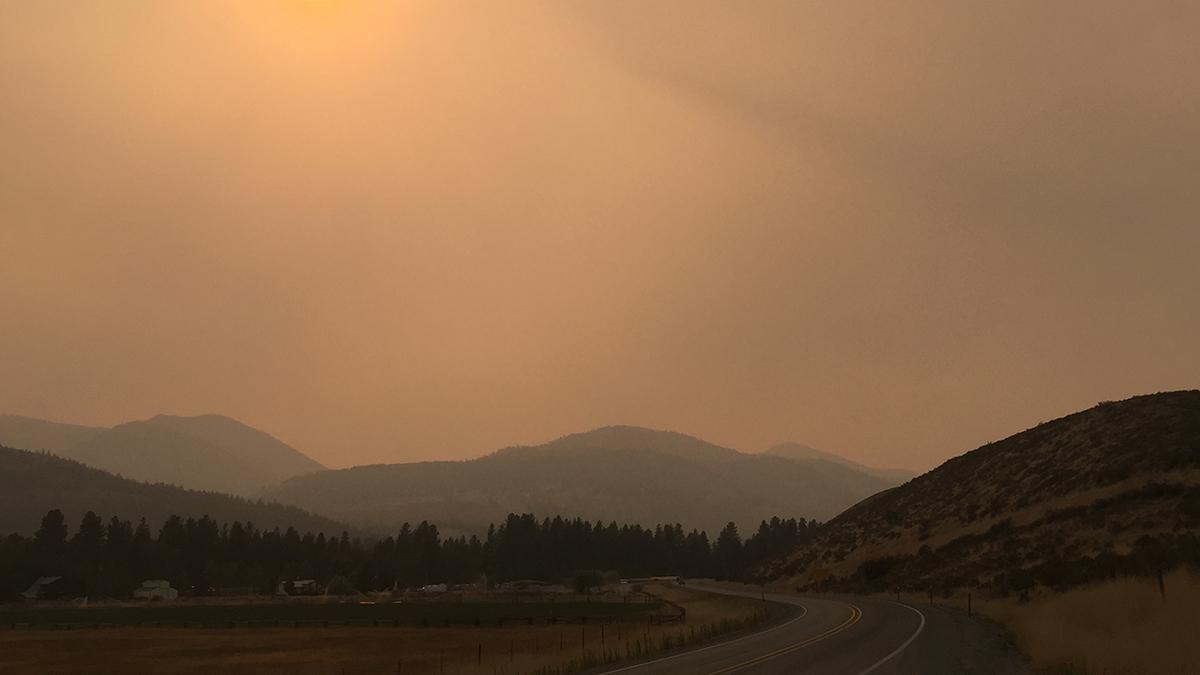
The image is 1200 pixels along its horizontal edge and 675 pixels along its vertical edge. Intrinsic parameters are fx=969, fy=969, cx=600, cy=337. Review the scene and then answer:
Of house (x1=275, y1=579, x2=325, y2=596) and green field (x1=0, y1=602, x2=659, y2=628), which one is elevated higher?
house (x1=275, y1=579, x2=325, y2=596)

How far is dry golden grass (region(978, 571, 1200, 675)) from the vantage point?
26266 millimetres

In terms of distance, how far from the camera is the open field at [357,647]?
44031 mm

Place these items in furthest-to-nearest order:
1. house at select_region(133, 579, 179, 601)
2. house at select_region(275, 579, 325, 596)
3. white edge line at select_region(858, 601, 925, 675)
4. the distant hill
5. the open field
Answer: house at select_region(275, 579, 325, 596), house at select_region(133, 579, 179, 601), the distant hill, the open field, white edge line at select_region(858, 601, 925, 675)

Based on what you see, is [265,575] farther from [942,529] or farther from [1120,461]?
[1120,461]

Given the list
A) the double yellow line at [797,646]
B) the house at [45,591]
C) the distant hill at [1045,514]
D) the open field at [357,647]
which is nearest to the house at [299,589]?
the house at [45,591]

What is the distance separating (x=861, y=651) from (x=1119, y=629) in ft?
28.8

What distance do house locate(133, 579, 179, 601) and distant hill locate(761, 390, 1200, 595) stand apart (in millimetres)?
109456

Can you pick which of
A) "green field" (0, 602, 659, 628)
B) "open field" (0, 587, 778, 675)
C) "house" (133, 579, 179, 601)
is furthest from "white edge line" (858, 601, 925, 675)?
"house" (133, 579, 179, 601)

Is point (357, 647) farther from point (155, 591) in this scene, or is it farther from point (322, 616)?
point (155, 591)

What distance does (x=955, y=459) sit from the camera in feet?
456

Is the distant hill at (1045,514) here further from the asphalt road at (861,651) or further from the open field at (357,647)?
the open field at (357,647)

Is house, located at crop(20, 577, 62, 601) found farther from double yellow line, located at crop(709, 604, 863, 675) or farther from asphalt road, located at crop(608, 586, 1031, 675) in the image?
double yellow line, located at crop(709, 604, 863, 675)

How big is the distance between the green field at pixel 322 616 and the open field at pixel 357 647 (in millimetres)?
5239

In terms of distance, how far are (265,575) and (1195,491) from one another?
174m
